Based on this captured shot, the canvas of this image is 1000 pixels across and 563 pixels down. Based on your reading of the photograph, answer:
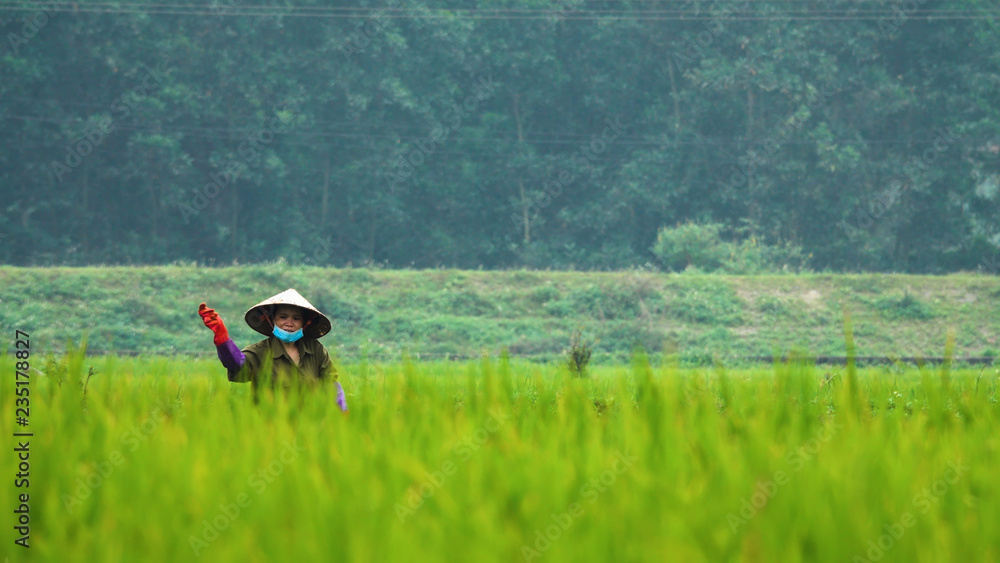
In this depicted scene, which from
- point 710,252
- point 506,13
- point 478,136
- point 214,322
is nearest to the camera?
point 214,322

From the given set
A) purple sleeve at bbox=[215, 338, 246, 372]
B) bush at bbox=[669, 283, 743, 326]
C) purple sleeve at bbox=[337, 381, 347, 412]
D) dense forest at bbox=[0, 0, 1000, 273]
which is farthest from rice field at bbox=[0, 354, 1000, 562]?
dense forest at bbox=[0, 0, 1000, 273]

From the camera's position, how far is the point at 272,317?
5.72m

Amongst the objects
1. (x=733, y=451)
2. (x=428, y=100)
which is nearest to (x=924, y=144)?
(x=428, y=100)

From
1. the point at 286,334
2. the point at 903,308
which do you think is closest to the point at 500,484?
the point at 286,334

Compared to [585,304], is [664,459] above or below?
below

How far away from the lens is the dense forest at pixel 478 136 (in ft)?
139

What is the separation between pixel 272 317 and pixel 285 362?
0.90ft

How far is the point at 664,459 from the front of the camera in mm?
3270

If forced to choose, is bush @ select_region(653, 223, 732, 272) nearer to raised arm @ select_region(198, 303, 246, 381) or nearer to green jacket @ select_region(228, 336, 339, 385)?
green jacket @ select_region(228, 336, 339, 385)

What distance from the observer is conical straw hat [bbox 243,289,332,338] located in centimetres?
554

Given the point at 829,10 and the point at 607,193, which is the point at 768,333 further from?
the point at 829,10

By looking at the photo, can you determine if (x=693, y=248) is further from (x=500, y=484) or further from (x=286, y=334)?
(x=500, y=484)

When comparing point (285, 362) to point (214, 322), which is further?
point (285, 362)

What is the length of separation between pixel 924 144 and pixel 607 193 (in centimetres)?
1328
